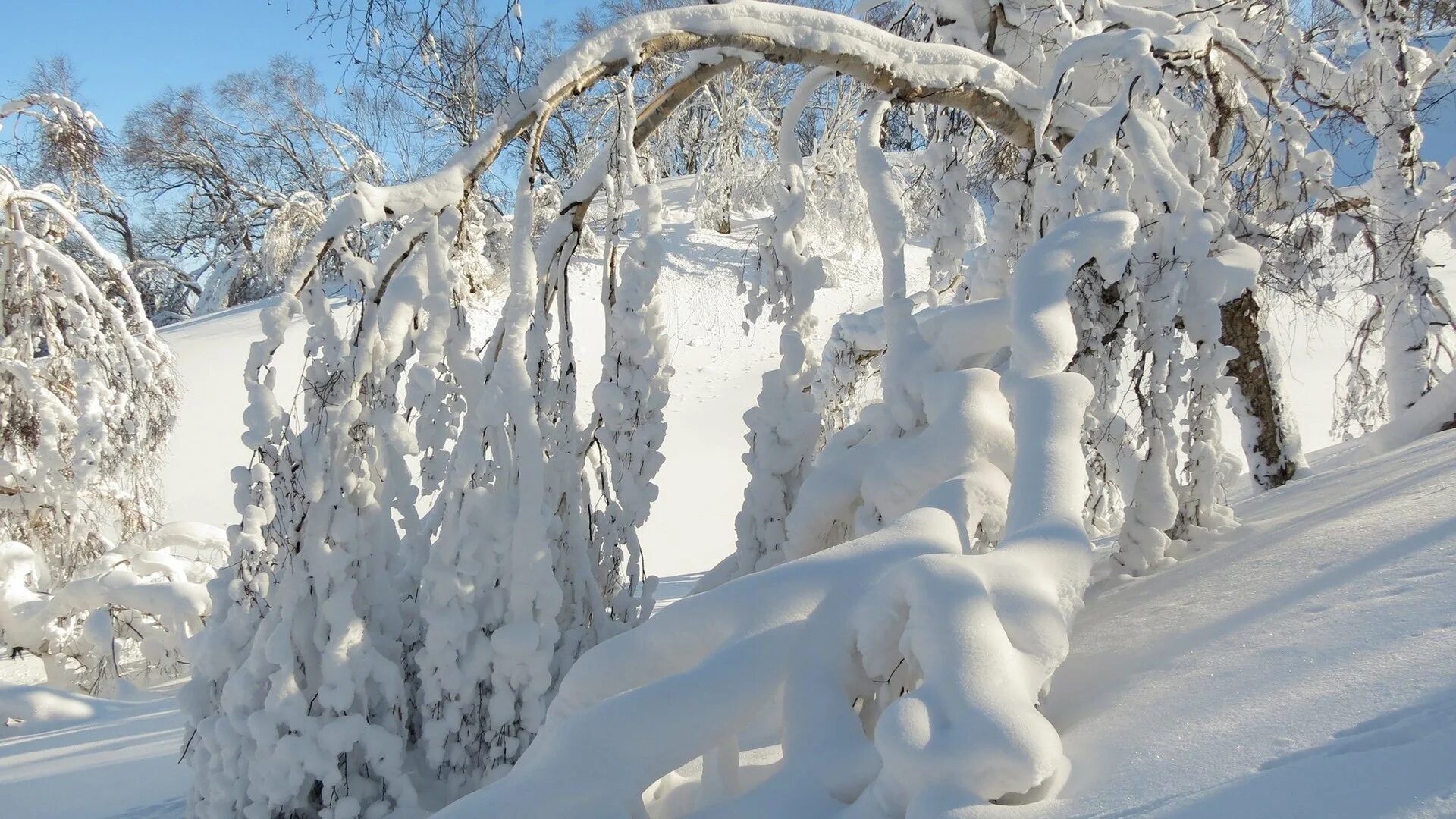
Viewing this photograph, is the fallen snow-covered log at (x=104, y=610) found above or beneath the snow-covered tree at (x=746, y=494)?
beneath

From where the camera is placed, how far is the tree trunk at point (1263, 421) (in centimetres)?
530

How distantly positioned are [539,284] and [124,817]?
2494mm

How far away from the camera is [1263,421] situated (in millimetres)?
5430

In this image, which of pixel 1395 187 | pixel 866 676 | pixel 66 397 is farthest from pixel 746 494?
pixel 66 397

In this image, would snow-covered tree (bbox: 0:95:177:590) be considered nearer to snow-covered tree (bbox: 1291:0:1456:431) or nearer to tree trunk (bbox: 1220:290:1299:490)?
tree trunk (bbox: 1220:290:1299:490)

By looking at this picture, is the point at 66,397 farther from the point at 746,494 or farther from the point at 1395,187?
the point at 1395,187

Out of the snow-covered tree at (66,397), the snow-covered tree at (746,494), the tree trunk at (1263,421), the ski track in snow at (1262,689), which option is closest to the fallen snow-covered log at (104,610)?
the snow-covered tree at (66,397)

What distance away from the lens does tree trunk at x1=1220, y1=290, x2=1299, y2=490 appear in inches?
209

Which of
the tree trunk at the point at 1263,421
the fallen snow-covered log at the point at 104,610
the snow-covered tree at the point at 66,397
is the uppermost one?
the snow-covered tree at the point at 66,397

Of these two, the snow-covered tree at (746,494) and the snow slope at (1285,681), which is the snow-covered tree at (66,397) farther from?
the snow slope at (1285,681)

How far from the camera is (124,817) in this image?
340cm

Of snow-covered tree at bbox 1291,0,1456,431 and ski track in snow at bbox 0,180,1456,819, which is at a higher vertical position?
snow-covered tree at bbox 1291,0,1456,431

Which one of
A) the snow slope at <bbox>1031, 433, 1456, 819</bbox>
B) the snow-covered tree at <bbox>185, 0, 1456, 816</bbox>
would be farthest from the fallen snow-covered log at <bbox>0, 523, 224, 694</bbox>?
the snow slope at <bbox>1031, 433, 1456, 819</bbox>

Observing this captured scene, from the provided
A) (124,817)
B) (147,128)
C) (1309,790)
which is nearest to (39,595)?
(124,817)
